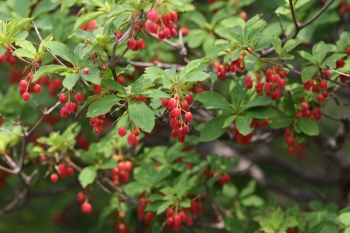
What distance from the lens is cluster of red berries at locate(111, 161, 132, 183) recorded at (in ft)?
11.7

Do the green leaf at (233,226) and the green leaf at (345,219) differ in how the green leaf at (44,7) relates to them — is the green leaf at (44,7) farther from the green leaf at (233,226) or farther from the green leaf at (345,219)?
the green leaf at (345,219)

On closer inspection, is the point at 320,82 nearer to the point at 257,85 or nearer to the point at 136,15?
the point at 257,85

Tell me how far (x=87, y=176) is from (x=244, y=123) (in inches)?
45.3

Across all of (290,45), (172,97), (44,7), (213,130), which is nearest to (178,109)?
(172,97)

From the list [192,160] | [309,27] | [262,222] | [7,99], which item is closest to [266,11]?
[309,27]

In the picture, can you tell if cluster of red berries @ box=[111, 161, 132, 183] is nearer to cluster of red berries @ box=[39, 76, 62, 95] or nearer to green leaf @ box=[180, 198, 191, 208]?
green leaf @ box=[180, 198, 191, 208]

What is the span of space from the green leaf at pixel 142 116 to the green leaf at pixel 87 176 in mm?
1062

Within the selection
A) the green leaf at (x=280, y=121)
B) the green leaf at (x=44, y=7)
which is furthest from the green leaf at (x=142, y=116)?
the green leaf at (x=44, y=7)

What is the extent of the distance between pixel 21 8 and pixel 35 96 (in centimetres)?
83

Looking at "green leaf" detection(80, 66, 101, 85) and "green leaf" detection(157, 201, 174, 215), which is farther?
"green leaf" detection(157, 201, 174, 215)

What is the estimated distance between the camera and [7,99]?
4.16 m

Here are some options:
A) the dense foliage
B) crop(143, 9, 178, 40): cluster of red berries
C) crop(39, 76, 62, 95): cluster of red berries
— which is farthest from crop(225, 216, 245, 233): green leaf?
crop(39, 76, 62, 95): cluster of red berries

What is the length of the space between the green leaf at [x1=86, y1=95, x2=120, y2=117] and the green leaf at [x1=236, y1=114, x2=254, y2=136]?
78 centimetres

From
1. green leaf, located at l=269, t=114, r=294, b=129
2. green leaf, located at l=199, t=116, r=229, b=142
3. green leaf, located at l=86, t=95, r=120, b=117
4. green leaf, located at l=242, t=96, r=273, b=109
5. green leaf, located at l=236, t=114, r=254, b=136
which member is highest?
green leaf, located at l=86, t=95, r=120, b=117
